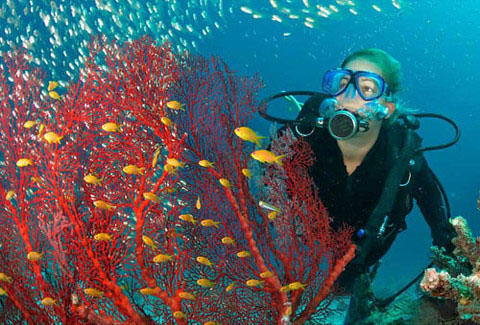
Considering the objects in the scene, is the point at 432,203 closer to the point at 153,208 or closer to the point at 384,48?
the point at 153,208

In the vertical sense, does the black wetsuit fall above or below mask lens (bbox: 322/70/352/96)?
below

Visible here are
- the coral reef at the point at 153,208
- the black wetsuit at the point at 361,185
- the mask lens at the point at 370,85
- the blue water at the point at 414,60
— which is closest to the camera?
the coral reef at the point at 153,208

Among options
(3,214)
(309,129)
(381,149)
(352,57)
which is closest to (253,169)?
(309,129)

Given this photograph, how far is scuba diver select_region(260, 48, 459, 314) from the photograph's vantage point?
454cm

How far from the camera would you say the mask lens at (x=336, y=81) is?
15.3 feet

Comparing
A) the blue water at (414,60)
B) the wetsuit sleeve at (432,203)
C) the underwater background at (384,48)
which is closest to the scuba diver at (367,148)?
the wetsuit sleeve at (432,203)

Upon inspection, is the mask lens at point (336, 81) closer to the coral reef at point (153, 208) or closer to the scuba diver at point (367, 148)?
the scuba diver at point (367, 148)

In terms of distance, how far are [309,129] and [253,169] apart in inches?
43.6

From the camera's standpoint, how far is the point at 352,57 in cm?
502

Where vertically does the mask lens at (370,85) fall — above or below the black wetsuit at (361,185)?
above

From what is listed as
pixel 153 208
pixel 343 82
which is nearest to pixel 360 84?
pixel 343 82

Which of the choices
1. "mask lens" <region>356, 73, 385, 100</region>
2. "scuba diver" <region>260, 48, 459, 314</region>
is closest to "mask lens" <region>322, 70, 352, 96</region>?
"scuba diver" <region>260, 48, 459, 314</region>

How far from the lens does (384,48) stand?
5256 centimetres

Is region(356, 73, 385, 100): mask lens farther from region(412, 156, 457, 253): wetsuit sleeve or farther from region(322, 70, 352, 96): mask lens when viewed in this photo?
region(412, 156, 457, 253): wetsuit sleeve
